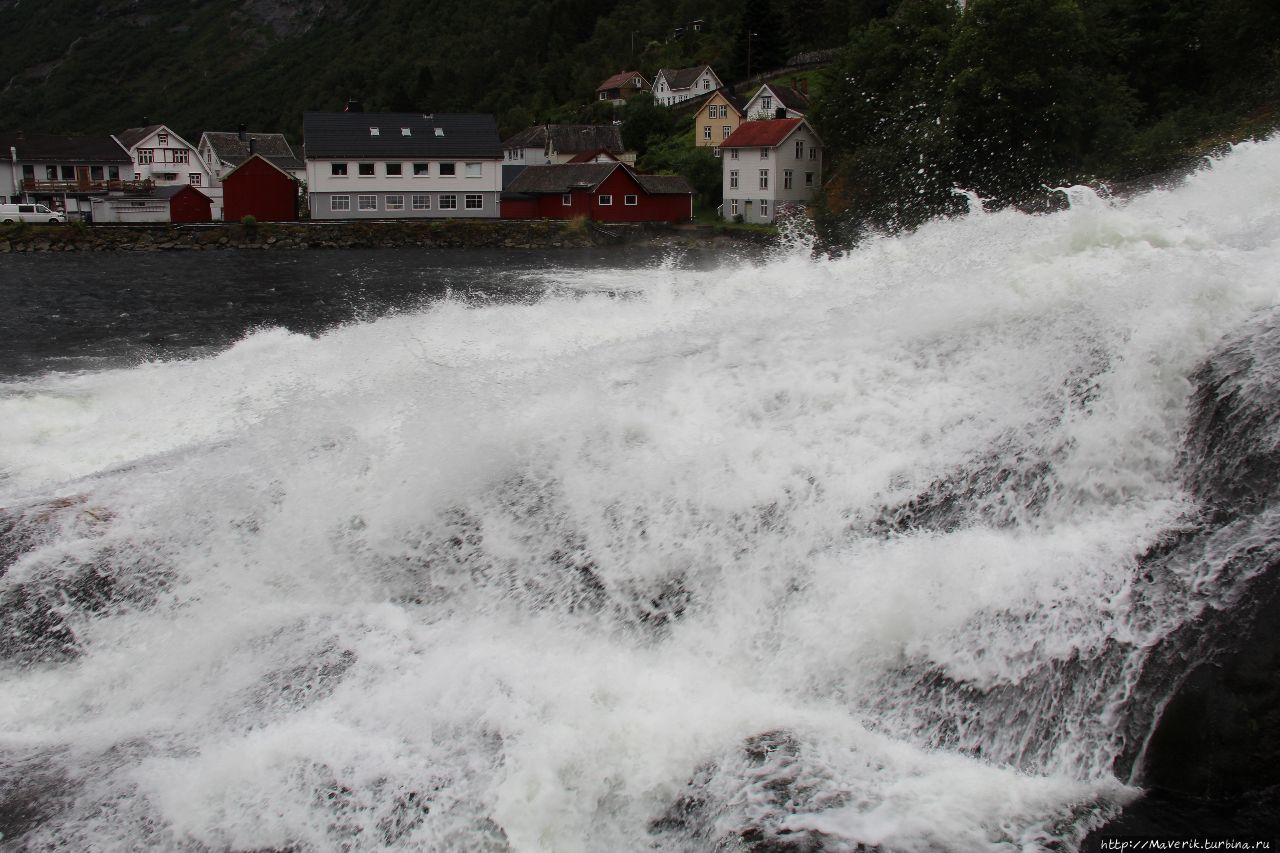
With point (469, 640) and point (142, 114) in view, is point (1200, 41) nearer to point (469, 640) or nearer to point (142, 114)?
point (469, 640)

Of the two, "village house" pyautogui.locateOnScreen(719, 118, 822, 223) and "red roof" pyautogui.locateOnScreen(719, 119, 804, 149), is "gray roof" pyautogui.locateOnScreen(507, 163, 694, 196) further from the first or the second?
"red roof" pyautogui.locateOnScreen(719, 119, 804, 149)

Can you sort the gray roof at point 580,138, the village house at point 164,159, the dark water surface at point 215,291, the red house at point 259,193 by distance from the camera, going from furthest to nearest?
the gray roof at point 580,138 < the village house at point 164,159 < the red house at point 259,193 < the dark water surface at point 215,291

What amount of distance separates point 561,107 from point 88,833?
4259 inches

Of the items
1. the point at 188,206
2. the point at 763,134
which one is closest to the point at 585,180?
the point at 763,134

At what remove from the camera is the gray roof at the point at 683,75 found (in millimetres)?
96812

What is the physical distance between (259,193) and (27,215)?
12.2m

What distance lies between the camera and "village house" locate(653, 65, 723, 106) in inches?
3814

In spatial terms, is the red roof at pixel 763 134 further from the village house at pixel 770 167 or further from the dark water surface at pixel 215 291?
the dark water surface at pixel 215 291

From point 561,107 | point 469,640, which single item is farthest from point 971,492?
point 561,107

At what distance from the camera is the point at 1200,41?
42125mm

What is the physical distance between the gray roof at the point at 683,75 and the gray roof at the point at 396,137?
37391mm

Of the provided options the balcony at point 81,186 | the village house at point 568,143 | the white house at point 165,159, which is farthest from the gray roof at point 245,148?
the village house at point 568,143

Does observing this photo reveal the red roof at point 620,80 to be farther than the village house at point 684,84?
Yes

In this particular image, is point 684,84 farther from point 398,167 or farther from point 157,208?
point 157,208
